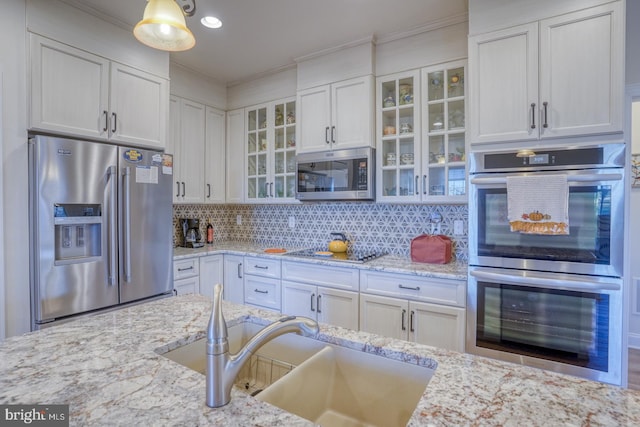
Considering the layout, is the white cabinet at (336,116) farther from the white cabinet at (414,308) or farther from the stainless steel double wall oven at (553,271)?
the white cabinet at (414,308)

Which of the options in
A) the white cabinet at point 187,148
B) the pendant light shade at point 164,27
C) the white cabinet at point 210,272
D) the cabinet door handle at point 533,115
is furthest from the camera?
the white cabinet at point 187,148

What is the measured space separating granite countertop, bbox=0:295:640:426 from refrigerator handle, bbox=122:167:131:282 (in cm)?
125

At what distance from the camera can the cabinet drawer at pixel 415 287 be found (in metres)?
2.19

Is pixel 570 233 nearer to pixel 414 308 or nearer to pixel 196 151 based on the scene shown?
pixel 414 308

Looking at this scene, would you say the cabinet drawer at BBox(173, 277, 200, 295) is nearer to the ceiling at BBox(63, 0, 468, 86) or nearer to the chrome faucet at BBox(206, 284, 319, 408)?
the ceiling at BBox(63, 0, 468, 86)

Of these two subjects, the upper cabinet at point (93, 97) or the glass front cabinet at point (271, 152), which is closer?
the upper cabinet at point (93, 97)

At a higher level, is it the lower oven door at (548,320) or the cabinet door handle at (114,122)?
the cabinet door handle at (114,122)

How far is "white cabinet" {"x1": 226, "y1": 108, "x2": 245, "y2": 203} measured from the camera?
3688 millimetres

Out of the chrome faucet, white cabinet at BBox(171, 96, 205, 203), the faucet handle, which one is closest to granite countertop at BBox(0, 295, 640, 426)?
the chrome faucet

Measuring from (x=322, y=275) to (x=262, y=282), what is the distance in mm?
672

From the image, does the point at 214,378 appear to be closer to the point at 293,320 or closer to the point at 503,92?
the point at 293,320

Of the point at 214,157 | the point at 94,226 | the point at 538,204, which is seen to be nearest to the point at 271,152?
the point at 214,157

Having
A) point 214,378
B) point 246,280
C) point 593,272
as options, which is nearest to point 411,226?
point 593,272

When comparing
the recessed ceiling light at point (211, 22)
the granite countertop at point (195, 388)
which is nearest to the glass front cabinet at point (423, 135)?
the recessed ceiling light at point (211, 22)
